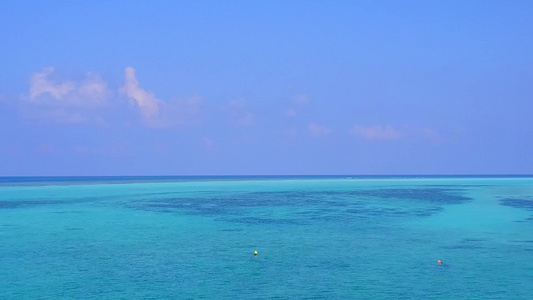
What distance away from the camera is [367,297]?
57.5ft

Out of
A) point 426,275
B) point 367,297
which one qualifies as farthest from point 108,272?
point 426,275

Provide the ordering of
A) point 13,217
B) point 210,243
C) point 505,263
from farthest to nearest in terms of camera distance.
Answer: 1. point 13,217
2. point 210,243
3. point 505,263

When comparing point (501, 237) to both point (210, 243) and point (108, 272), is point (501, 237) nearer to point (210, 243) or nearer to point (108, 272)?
point (210, 243)

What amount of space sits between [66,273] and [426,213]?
29.6m

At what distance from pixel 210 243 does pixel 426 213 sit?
70.2 feet

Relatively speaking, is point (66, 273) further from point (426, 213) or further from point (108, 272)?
point (426, 213)

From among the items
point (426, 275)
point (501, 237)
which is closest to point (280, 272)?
Result: point (426, 275)

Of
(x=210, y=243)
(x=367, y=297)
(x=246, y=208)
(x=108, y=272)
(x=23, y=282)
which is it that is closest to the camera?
(x=367, y=297)

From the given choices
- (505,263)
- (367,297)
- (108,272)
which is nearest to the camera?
(367,297)

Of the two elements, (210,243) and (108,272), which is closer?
(108,272)

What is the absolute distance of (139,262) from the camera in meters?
22.8

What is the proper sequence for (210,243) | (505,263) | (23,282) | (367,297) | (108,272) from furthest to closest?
(210,243), (505,263), (108,272), (23,282), (367,297)

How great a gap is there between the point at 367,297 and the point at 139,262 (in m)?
10.5

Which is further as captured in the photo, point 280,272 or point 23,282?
point 280,272
